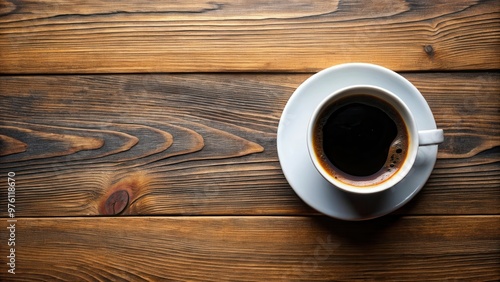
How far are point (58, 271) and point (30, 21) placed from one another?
1.35 feet

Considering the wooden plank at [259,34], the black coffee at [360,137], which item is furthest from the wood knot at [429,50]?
the black coffee at [360,137]

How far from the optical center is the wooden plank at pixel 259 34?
2.75ft

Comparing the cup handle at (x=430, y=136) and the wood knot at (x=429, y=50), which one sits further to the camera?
the wood knot at (x=429, y=50)

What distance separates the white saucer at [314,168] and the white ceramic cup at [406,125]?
4cm

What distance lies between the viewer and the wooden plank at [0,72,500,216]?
84 centimetres

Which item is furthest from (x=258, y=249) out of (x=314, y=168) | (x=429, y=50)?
(x=429, y=50)

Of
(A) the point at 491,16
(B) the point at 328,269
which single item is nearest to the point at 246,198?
(B) the point at 328,269

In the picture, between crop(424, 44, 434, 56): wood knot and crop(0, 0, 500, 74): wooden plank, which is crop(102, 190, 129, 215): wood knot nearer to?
crop(0, 0, 500, 74): wooden plank

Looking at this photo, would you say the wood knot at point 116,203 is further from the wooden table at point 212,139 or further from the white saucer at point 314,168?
the white saucer at point 314,168

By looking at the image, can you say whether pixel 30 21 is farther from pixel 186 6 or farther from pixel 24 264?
pixel 24 264

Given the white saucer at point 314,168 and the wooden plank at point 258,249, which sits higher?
the white saucer at point 314,168

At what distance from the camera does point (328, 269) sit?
0.84 metres

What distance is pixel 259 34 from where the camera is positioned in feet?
2.76

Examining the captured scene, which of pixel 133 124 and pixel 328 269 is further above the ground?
pixel 133 124
